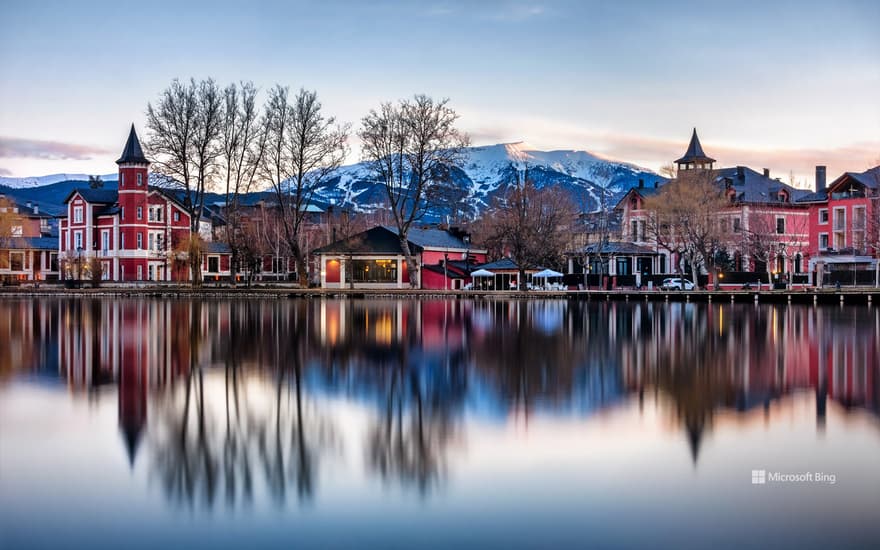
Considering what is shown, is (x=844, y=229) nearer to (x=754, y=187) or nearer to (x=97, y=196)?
(x=754, y=187)

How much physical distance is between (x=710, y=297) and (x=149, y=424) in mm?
58651

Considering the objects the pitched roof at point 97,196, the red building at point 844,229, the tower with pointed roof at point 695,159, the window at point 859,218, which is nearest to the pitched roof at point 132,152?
the pitched roof at point 97,196

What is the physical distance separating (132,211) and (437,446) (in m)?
85.4

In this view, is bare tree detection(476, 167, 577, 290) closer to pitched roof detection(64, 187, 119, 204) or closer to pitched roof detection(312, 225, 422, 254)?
pitched roof detection(312, 225, 422, 254)

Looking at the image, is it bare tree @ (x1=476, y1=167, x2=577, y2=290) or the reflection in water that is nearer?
the reflection in water

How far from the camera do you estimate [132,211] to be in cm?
9200

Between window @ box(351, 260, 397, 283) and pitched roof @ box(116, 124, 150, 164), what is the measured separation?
26808 millimetres

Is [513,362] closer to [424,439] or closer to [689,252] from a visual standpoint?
[424,439]

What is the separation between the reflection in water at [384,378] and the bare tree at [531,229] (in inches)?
1260

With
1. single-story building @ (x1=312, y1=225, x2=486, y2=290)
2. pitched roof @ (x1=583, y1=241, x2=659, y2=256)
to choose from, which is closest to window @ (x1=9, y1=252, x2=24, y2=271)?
single-story building @ (x1=312, y1=225, x2=486, y2=290)

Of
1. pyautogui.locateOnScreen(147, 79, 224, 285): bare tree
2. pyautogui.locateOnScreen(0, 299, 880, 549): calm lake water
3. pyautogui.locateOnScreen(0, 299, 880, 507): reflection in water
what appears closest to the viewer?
pyautogui.locateOnScreen(0, 299, 880, 549): calm lake water

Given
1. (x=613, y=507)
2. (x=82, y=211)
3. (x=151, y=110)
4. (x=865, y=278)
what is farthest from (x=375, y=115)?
(x=613, y=507)

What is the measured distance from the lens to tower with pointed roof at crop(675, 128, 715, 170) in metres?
95.8

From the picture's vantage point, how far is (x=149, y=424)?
14906 mm
